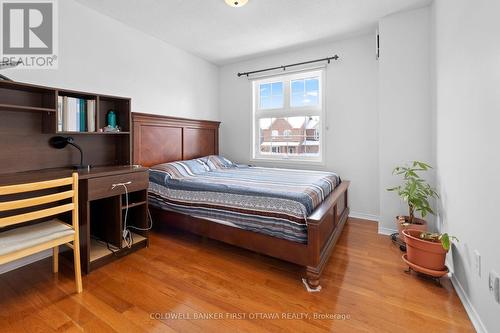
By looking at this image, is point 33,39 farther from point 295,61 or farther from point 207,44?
point 295,61

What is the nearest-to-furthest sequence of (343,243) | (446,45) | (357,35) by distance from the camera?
(446,45) < (343,243) < (357,35)

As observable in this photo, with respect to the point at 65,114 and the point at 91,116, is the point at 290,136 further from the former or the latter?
the point at 65,114

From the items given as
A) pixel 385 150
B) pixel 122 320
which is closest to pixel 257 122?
pixel 385 150

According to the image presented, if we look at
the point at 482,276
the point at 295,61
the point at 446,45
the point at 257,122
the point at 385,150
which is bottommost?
the point at 482,276

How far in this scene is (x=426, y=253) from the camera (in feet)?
5.72

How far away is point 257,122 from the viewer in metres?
3.97

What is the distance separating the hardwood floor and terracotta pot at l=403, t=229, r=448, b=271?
13 centimetres

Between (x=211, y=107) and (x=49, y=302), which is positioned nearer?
(x=49, y=302)

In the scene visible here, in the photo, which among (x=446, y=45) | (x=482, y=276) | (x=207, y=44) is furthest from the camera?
(x=207, y=44)

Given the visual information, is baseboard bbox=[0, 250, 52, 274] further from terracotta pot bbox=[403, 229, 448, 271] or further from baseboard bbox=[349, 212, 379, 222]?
baseboard bbox=[349, 212, 379, 222]

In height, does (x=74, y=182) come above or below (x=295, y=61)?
below

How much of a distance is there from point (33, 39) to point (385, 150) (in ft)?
12.0

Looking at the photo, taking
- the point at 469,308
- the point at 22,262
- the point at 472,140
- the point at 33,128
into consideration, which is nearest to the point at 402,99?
the point at 472,140

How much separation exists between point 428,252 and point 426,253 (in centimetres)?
2
